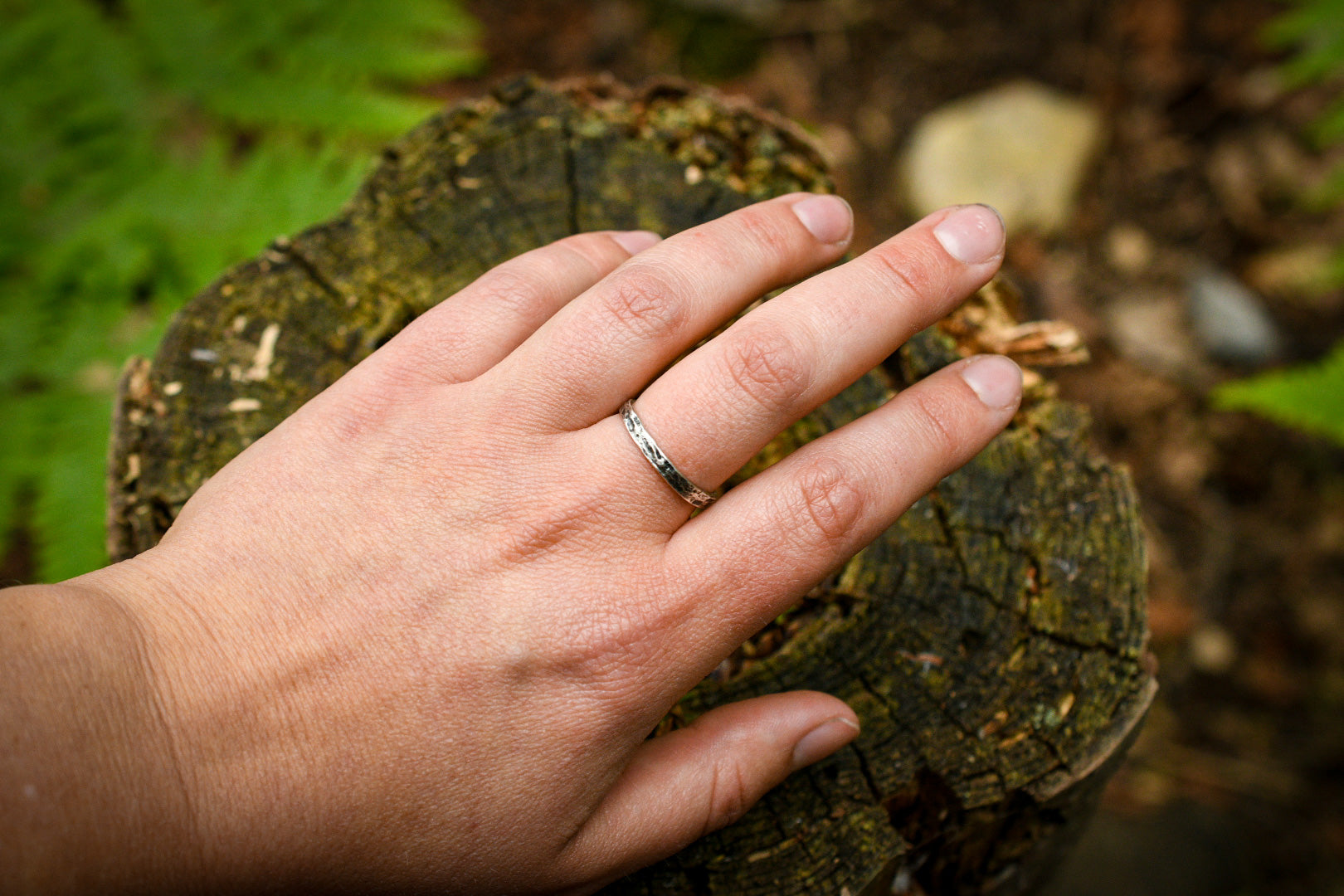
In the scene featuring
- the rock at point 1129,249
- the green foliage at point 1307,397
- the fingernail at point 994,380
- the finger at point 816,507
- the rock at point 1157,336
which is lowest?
the rock at point 1157,336

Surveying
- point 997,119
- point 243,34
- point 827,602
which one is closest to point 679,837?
point 827,602

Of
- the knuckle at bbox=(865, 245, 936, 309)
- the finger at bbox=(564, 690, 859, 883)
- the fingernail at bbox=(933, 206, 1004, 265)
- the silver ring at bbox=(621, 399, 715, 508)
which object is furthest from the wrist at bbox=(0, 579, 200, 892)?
the fingernail at bbox=(933, 206, 1004, 265)

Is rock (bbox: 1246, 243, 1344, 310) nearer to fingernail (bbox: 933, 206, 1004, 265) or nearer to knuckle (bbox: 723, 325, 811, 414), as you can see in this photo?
fingernail (bbox: 933, 206, 1004, 265)

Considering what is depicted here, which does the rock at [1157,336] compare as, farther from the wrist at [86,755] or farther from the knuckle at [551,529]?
the wrist at [86,755]

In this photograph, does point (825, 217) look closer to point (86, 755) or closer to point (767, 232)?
point (767, 232)

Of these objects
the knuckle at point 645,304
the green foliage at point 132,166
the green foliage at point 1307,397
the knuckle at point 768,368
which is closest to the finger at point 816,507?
the knuckle at point 768,368

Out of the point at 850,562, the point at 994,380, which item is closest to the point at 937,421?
the point at 994,380

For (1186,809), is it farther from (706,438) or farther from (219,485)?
(219,485)
